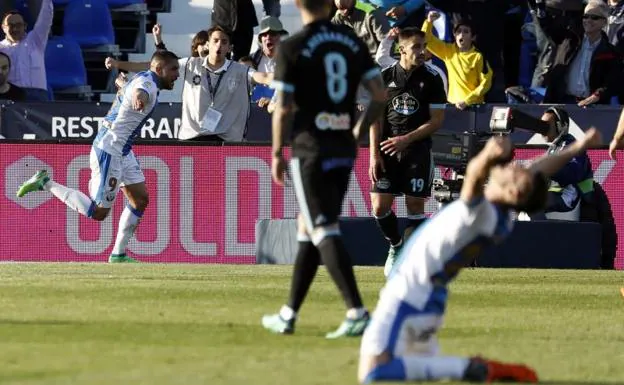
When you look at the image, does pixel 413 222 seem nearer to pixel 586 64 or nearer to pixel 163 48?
pixel 163 48

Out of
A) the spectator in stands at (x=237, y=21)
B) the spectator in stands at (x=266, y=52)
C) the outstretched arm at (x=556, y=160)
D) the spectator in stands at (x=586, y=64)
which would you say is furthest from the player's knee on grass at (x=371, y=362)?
the spectator in stands at (x=237, y=21)

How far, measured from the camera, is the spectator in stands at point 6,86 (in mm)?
21125

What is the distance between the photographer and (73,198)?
61.1ft

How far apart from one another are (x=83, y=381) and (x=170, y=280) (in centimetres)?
701

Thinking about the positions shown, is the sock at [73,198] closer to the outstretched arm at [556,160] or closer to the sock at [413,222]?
the sock at [413,222]

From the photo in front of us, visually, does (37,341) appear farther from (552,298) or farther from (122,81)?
(122,81)

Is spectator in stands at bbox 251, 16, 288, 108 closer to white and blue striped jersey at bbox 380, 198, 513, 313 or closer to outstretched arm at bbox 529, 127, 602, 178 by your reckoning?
outstretched arm at bbox 529, 127, 602, 178

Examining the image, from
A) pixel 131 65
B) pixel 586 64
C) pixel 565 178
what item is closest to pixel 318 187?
pixel 565 178

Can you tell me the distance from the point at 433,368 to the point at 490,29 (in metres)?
14.5

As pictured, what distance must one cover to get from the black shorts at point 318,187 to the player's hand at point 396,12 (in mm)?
10439

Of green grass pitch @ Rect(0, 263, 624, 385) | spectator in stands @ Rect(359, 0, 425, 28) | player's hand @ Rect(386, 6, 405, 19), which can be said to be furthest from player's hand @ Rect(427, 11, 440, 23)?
green grass pitch @ Rect(0, 263, 624, 385)

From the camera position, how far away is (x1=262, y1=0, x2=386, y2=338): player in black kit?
33.2 ft

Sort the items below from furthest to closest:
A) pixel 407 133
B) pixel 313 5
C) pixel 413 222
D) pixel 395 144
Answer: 1. pixel 413 222
2. pixel 407 133
3. pixel 395 144
4. pixel 313 5

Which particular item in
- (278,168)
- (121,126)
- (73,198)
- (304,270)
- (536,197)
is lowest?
(73,198)
